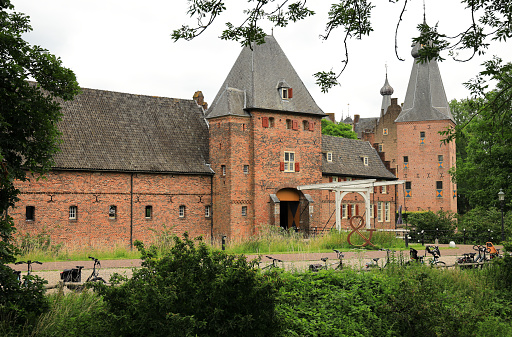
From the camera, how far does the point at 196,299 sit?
716 centimetres

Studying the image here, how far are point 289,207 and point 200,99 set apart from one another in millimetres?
8352

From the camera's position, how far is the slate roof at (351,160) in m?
37.6

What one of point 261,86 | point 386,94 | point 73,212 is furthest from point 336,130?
point 73,212

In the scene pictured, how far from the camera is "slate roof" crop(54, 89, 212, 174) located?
92.0 feet

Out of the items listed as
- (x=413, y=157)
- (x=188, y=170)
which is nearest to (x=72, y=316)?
(x=188, y=170)

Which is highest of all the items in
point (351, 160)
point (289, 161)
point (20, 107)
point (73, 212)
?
point (351, 160)

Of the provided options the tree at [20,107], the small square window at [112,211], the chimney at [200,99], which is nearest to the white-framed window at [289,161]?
the chimney at [200,99]

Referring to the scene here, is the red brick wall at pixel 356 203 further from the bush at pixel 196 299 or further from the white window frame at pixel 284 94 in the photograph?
the bush at pixel 196 299

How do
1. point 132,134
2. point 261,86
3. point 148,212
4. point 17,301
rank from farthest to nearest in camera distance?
point 261,86
point 132,134
point 148,212
point 17,301

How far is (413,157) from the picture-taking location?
56.0 m

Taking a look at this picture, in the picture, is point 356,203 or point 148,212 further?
point 356,203

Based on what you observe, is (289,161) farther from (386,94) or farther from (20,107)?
(386,94)

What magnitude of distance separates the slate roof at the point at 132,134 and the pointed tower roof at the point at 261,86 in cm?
186

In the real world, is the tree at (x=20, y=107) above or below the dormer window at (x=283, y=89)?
below
